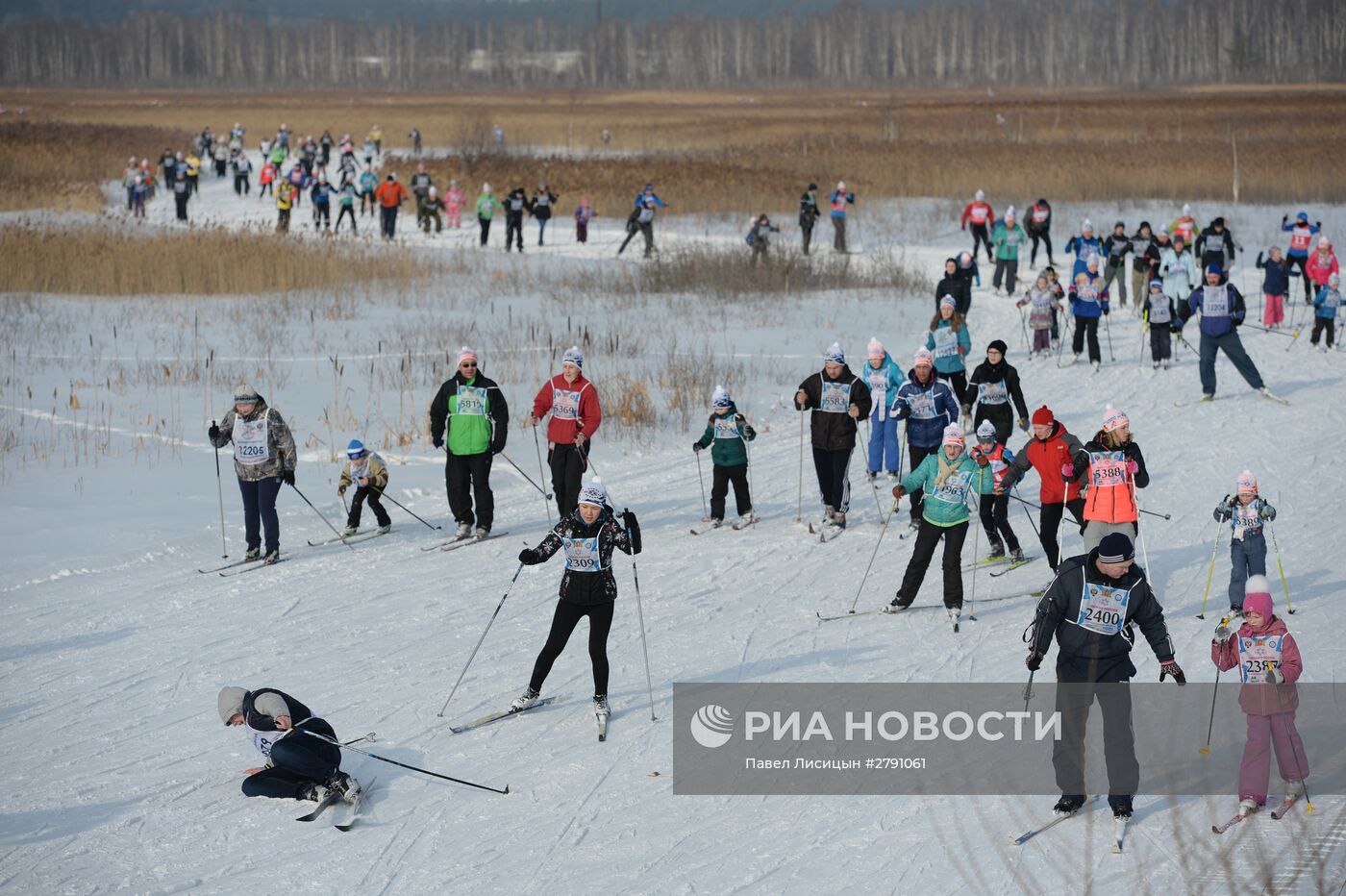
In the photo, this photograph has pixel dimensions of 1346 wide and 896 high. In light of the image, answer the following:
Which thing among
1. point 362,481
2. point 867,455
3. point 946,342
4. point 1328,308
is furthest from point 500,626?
point 1328,308

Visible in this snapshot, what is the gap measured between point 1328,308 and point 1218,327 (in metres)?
4.06

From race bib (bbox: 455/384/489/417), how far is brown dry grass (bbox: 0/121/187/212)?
79.5ft

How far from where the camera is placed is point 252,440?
1164 cm

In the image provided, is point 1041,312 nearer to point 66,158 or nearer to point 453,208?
A: point 453,208

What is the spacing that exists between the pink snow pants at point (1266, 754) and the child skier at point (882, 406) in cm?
619

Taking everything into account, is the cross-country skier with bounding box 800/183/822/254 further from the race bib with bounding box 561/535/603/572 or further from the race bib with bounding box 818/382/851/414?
the race bib with bounding box 561/535/603/572

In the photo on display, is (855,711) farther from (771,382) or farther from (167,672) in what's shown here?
(771,382)

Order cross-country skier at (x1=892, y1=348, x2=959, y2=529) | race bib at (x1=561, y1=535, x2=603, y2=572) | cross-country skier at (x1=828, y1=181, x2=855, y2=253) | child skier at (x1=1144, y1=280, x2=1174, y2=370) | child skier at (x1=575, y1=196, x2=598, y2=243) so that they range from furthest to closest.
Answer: child skier at (x1=575, y1=196, x2=598, y2=243) → cross-country skier at (x1=828, y1=181, x2=855, y2=253) → child skier at (x1=1144, y1=280, x2=1174, y2=370) → cross-country skier at (x1=892, y1=348, x2=959, y2=529) → race bib at (x1=561, y1=535, x2=603, y2=572)

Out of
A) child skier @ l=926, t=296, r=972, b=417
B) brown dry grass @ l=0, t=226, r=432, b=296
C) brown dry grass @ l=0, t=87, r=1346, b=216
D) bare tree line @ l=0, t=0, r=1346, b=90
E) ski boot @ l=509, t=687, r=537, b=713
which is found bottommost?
ski boot @ l=509, t=687, r=537, b=713

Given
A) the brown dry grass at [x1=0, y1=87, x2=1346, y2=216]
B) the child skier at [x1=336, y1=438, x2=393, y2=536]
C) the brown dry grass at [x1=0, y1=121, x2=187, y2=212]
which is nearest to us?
the child skier at [x1=336, y1=438, x2=393, y2=536]

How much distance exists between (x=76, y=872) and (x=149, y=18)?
17432cm

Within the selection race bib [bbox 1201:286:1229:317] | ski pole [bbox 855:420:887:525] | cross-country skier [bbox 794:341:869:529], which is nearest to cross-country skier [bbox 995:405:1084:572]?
ski pole [bbox 855:420:887:525]

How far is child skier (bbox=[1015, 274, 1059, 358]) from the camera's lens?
742 inches

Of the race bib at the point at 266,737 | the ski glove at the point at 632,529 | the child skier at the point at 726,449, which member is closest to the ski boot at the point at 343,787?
the race bib at the point at 266,737
